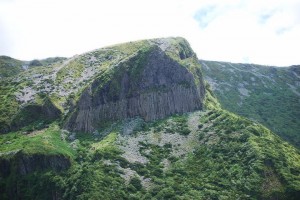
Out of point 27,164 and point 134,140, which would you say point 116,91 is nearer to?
point 134,140

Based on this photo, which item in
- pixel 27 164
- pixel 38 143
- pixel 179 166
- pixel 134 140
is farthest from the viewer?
pixel 134 140

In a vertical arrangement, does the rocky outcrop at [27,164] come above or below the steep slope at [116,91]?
below

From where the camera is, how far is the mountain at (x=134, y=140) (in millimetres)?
94750

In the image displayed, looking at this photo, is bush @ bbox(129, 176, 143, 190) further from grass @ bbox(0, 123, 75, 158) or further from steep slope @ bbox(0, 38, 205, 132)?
steep slope @ bbox(0, 38, 205, 132)

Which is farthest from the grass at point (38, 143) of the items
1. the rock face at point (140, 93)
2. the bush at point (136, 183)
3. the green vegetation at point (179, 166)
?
the bush at point (136, 183)

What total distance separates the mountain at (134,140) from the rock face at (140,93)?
1.21 ft

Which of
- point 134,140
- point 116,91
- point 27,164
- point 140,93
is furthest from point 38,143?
point 140,93

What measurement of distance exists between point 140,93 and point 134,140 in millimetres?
22176

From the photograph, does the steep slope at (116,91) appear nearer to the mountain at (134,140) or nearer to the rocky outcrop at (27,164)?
the mountain at (134,140)

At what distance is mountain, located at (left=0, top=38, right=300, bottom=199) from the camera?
3730 inches

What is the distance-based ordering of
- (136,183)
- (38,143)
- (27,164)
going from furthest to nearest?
(38,143)
(27,164)
(136,183)

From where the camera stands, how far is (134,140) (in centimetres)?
11612

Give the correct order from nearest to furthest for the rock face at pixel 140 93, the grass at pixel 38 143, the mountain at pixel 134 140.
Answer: the mountain at pixel 134 140 → the grass at pixel 38 143 → the rock face at pixel 140 93

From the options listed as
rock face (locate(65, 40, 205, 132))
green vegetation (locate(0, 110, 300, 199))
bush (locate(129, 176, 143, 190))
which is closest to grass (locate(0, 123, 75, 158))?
green vegetation (locate(0, 110, 300, 199))
